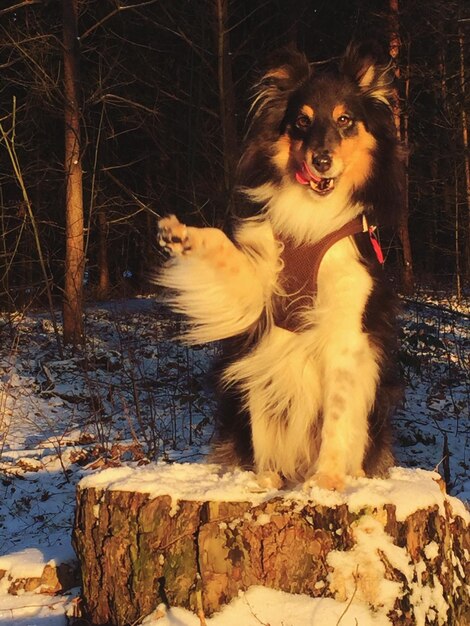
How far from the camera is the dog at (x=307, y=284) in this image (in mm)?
3137

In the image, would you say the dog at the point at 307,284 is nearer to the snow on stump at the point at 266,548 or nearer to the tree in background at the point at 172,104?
the snow on stump at the point at 266,548

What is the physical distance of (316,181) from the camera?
327 cm

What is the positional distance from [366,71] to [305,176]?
64 centimetres

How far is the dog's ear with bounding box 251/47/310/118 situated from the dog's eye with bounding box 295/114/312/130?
169 millimetres

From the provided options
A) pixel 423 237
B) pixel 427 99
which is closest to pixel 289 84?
pixel 427 99

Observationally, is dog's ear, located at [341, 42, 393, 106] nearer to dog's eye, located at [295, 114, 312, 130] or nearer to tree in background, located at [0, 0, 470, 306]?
dog's eye, located at [295, 114, 312, 130]

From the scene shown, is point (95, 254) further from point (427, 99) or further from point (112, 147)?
point (427, 99)

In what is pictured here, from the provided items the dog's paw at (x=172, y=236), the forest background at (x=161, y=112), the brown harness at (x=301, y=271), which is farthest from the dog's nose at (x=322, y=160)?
the forest background at (x=161, y=112)

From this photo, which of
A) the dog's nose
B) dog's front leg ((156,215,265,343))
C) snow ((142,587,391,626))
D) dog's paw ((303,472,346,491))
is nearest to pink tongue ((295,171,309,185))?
the dog's nose

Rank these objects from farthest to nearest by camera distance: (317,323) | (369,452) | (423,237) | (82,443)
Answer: (423,237) < (82,443) < (369,452) < (317,323)

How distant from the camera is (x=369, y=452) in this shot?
3420mm

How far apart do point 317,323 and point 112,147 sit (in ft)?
54.6

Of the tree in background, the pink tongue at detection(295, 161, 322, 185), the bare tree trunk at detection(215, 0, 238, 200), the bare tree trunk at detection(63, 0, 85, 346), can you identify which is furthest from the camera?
the tree in background

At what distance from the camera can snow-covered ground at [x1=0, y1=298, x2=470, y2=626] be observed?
3.18 metres
